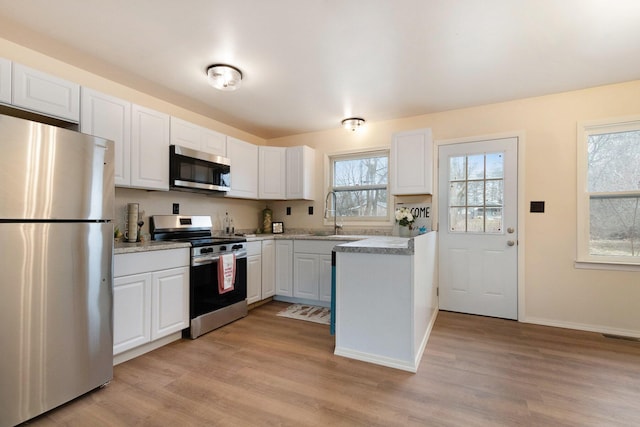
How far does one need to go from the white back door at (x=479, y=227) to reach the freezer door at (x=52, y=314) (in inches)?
130

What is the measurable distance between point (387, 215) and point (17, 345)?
3.48 metres

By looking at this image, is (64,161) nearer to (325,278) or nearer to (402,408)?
(402,408)

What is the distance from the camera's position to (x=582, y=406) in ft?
5.62

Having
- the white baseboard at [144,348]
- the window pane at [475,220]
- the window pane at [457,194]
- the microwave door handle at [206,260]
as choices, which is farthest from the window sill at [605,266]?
the white baseboard at [144,348]

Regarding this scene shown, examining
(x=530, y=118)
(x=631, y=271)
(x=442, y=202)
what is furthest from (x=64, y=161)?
(x=631, y=271)

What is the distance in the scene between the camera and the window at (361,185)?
3968mm

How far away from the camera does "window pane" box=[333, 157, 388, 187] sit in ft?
13.1

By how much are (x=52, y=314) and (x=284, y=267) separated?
2.39m

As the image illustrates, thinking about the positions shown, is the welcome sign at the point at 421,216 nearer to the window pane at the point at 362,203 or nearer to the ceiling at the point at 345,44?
the window pane at the point at 362,203

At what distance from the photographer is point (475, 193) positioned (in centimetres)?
338

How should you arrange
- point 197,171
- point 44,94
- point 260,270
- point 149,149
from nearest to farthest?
point 44,94 < point 149,149 < point 197,171 < point 260,270

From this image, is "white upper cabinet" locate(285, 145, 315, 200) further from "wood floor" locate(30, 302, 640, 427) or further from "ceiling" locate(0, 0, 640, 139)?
"wood floor" locate(30, 302, 640, 427)

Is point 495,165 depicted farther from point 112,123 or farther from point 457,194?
point 112,123

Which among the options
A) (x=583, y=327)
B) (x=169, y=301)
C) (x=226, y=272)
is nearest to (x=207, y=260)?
(x=226, y=272)
